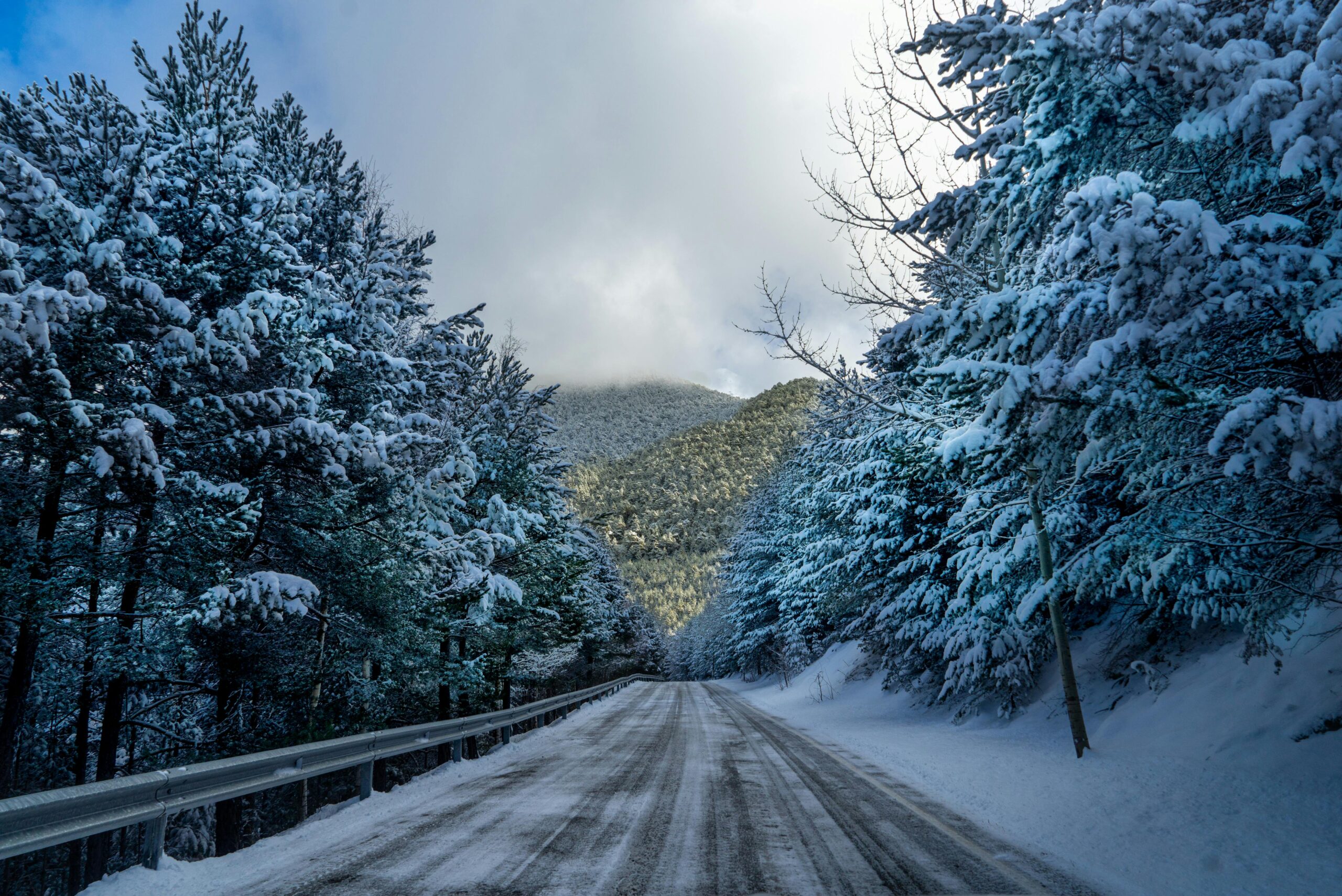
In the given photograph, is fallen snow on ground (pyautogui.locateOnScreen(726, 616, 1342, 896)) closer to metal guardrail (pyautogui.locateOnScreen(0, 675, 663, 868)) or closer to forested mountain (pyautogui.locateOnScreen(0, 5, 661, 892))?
metal guardrail (pyautogui.locateOnScreen(0, 675, 663, 868))

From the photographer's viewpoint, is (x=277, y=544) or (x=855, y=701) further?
(x=855, y=701)

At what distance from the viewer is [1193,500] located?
7.07 meters

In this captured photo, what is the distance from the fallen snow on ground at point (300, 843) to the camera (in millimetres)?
4559

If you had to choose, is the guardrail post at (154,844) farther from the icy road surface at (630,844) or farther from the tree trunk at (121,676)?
the tree trunk at (121,676)

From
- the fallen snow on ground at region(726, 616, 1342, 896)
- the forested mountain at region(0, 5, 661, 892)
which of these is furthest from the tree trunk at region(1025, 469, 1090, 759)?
the forested mountain at region(0, 5, 661, 892)

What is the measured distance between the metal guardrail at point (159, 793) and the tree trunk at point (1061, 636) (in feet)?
29.8

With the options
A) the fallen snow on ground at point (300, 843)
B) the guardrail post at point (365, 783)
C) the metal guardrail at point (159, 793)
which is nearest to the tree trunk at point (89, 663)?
the guardrail post at point (365, 783)

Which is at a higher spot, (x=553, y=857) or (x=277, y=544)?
(x=277, y=544)

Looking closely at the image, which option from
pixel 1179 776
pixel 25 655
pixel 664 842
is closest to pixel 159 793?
pixel 664 842

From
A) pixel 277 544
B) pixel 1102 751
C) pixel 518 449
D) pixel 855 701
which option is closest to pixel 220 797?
pixel 277 544

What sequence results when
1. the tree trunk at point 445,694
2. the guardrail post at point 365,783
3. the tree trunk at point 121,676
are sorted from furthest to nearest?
1. the tree trunk at point 445,694
2. the tree trunk at point 121,676
3. the guardrail post at point 365,783

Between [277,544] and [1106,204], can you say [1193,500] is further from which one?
[277,544]

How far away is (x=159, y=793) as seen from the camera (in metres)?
4.96

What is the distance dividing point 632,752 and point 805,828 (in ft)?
21.1
